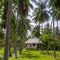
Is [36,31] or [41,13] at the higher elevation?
[41,13]

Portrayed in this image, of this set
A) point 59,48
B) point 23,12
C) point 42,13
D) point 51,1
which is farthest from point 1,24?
point 59,48

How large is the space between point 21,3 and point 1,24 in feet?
20.6

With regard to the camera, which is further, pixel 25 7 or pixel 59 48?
pixel 59 48

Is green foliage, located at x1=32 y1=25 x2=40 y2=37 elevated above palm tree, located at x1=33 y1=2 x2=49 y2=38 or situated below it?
below

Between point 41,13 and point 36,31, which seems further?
point 36,31

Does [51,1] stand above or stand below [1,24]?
above

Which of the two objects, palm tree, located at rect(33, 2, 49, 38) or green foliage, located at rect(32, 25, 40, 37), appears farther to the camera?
green foliage, located at rect(32, 25, 40, 37)

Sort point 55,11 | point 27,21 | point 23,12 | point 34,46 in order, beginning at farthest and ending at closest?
point 34,46, point 27,21, point 55,11, point 23,12

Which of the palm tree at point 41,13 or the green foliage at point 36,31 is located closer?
the palm tree at point 41,13

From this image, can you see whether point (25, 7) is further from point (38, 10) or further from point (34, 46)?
point (34, 46)

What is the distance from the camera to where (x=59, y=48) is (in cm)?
6731

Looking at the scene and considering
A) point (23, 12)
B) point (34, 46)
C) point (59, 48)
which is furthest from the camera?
point (34, 46)

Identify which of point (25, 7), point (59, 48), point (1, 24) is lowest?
point (59, 48)

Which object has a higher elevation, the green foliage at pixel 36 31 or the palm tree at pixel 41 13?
the palm tree at pixel 41 13
